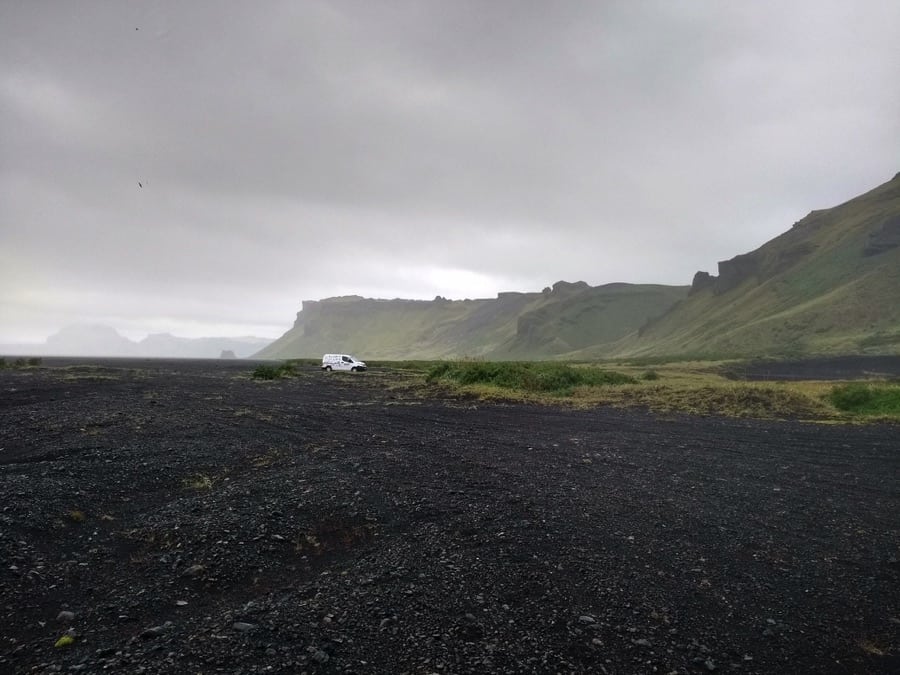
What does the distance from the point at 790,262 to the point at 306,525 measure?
177 meters

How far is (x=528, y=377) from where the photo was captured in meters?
34.4

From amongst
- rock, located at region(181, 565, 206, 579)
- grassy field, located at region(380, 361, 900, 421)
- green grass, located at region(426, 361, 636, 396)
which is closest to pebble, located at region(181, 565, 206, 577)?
rock, located at region(181, 565, 206, 579)

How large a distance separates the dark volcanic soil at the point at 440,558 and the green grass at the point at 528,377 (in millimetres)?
18852

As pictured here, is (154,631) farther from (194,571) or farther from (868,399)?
(868,399)

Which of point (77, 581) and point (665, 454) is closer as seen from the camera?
point (77, 581)

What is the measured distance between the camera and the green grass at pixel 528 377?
109 feet

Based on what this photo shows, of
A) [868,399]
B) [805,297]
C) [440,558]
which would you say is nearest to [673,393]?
[868,399]

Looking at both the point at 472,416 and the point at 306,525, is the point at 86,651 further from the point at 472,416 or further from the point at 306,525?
the point at 472,416

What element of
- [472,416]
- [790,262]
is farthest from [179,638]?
[790,262]

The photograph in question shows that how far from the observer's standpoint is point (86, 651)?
4621mm

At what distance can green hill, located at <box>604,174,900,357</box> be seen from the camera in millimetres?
103250

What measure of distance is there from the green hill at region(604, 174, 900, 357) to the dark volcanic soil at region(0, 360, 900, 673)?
101m

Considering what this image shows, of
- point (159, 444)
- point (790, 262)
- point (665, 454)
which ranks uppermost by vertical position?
point (790, 262)

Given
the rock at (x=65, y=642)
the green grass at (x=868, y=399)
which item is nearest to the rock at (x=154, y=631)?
the rock at (x=65, y=642)
